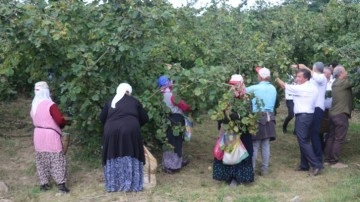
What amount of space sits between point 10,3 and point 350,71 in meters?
4.67

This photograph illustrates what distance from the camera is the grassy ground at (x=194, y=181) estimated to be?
6.53 m

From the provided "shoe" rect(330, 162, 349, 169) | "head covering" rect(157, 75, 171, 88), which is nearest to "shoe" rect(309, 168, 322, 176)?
"shoe" rect(330, 162, 349, 169)

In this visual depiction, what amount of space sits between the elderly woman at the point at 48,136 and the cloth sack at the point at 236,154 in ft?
6.74

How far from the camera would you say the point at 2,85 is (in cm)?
882

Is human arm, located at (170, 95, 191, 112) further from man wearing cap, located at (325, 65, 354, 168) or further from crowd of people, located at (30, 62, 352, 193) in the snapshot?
man wearing cap, located at (325, 65, 354, 168)

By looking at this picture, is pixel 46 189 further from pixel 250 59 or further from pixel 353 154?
pixel 353 154

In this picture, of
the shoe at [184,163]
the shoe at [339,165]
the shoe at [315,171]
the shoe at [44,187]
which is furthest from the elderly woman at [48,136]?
the shoe at [339,165]

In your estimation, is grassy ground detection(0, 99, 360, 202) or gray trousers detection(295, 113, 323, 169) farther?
gray trousers detection(295, 113, 323, 169)

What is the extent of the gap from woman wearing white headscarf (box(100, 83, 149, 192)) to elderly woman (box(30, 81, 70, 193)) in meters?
0.58

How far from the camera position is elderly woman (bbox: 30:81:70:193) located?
21.8 ft

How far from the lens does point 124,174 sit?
6.59 m

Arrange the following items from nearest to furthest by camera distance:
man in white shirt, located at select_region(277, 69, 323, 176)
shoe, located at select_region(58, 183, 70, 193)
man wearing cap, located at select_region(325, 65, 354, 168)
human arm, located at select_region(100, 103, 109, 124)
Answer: human arm, located at select_region(100, 103, 109, 124)
shoe, located at select_region(58, 183, 70, 193)
man in white shirt, located at select_region(277, 69, 323, 176)
man wearing cap, located at select_region(325, 65, 354, 168)

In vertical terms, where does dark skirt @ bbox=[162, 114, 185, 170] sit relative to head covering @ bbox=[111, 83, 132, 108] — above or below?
below

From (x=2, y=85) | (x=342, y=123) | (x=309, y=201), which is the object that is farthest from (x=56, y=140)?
(x=342, y=123)
